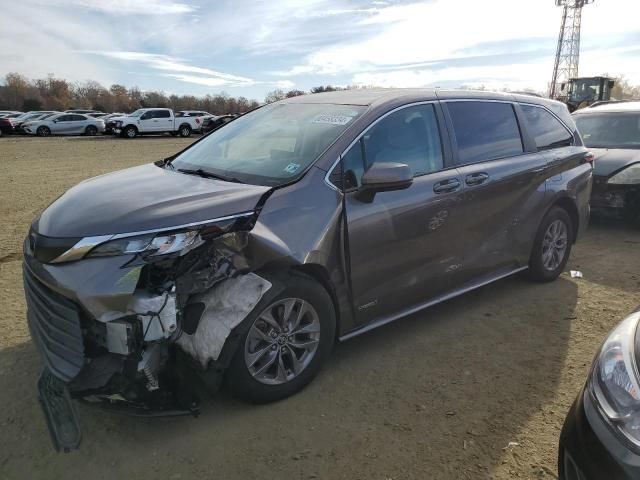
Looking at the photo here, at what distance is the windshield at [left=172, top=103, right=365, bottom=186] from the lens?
3.36 metres

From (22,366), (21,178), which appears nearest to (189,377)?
(22,366)

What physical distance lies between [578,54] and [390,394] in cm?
8075

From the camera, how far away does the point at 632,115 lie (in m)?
8.01

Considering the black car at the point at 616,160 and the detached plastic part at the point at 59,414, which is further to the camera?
the black car at the point at 616,160

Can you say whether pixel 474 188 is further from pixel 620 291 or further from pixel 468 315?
pixel 620 291

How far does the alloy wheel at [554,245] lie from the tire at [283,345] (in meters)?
2.75

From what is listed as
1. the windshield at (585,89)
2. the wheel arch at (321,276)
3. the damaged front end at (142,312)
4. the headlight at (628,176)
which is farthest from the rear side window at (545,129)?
the windshield at (585,89)

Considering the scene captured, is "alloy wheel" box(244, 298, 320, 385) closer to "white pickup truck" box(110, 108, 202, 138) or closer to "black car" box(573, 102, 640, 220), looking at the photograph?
"black car" box(573, 102, 640, 220)

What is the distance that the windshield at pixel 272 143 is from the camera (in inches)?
132

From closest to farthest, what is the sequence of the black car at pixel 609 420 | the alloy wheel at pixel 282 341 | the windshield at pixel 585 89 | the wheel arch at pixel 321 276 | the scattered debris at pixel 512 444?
1. the black car at pixel 609 420
2. the scattered debris at pixel 512 444
3. the alloy wheel at pixel 282 341
4. the wheel arch at pixel 321 276
5. the windshield at pixel 585 89

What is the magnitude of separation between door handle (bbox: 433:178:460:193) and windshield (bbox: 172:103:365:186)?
30.9 inches

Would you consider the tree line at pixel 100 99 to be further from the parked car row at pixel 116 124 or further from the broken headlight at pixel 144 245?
the broken headlight at pixel 144 245

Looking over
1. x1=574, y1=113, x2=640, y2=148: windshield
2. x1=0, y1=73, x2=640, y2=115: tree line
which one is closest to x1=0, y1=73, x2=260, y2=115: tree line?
x1=0, y1=73, x2=640, y2=115: tree line

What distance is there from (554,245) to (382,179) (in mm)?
2722
